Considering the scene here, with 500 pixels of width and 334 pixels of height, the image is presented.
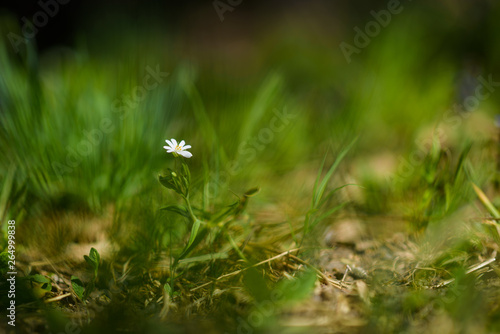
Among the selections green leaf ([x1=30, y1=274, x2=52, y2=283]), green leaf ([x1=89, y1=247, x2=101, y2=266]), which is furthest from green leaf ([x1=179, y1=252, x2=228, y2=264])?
green leaf ([x1=30, y1=274, x2=52, y2=283])

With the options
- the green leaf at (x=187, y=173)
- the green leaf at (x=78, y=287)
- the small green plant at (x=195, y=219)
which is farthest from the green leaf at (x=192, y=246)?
the green leaf at (x=78, y=287)

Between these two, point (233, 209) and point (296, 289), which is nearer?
point (296, 289)

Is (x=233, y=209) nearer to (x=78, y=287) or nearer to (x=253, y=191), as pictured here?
(x=253, y=191)

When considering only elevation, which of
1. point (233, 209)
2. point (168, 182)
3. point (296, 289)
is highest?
point (168, 182)

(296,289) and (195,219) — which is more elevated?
(195,219)

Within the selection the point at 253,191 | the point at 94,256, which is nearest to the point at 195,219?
the point at 253,191

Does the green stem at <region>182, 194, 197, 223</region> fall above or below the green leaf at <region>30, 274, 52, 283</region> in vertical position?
above

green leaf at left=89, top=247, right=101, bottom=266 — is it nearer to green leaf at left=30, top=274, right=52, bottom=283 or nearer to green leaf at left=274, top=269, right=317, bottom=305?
green leaf at left=30, top=274, right=52, bottom=283

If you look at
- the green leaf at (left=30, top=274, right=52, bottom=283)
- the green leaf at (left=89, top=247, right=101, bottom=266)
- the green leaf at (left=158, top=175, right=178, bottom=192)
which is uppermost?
the green leaf at (left=158, top=175, right=178, bottom=192)

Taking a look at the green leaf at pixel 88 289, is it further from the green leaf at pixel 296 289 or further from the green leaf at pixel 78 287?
the green leaf at pixel 296 289
